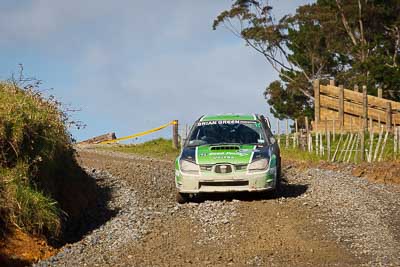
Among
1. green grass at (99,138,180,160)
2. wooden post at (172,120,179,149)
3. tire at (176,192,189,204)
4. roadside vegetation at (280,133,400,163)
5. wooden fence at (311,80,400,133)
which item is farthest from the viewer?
wooden post at (172,120,179,149)

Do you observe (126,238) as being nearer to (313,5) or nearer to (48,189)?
(48,189)

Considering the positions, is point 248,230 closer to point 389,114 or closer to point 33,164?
point 33,164

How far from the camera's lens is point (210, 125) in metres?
16.4

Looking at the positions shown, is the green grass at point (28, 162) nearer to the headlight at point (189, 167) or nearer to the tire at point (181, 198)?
the headlight at point (189, 167)

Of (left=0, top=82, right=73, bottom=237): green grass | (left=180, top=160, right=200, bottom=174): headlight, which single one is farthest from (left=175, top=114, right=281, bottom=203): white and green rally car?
(left=0, top=82, right=73, bottom=237): green grass

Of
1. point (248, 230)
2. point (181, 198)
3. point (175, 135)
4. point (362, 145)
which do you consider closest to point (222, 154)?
point (181, 198)

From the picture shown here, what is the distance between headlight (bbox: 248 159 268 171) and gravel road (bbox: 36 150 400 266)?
0.62 metres

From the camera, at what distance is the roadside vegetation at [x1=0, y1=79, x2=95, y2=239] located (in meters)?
11.5

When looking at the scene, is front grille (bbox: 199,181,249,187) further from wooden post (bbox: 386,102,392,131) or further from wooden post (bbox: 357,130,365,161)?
wooden post (bbox: 386,102,392,131)

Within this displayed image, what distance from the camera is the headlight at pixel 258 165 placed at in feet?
47.9

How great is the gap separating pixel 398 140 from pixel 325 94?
1216 cm

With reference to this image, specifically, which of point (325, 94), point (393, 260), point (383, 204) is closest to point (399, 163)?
point (383, 204)

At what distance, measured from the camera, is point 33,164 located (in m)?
12.5

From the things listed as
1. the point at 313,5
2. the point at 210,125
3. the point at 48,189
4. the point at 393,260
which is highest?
the point at 313,5
